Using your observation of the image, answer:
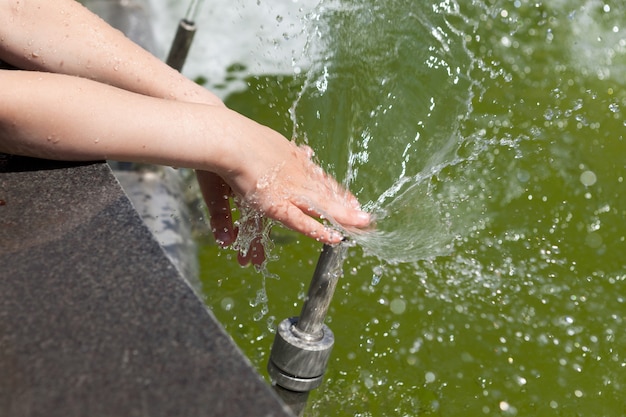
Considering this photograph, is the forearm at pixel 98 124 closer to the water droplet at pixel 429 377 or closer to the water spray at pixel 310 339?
the water spray at pixel 310 339

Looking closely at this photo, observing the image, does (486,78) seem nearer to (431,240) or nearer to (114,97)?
(431,240)

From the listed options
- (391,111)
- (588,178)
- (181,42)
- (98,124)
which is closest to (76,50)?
(98,124)

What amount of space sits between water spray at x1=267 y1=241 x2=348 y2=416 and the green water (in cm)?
22

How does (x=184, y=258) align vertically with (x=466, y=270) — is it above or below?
below

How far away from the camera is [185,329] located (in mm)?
867

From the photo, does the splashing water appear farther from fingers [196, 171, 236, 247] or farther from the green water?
fingers [196, 171, 236, 247]

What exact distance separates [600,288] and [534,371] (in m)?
0.38

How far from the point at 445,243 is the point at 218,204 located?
0.49m

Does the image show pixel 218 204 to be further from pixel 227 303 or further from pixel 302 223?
pixel 227 303

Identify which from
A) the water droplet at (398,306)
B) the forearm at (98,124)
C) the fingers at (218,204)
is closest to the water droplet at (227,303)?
the water droplet at (398,306)

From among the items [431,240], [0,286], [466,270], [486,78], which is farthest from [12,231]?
[486,78]

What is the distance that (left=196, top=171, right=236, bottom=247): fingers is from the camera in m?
1.37

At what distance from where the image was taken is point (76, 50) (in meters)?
1.36

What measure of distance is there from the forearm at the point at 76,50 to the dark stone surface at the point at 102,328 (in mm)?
327
